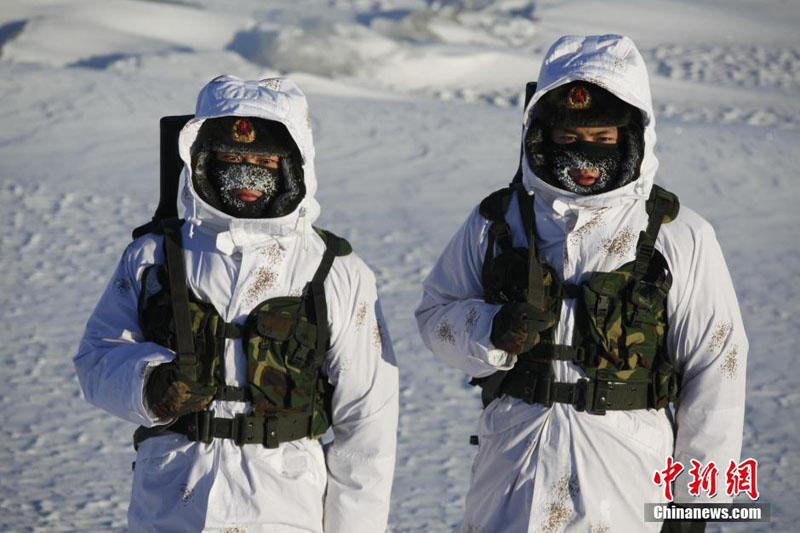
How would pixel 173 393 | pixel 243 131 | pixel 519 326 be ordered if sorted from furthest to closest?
pixel 243 131
pixel 519 326
pixel 173 393

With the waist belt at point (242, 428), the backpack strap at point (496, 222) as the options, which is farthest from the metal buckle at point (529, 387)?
the waist belt at point (242, 428)

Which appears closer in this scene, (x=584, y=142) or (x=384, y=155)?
(x=584, y=142)

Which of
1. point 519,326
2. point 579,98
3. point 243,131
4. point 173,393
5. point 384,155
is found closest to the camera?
point 173,393

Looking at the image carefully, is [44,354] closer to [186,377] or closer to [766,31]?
[186,377]

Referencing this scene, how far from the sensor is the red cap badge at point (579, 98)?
10.1ft

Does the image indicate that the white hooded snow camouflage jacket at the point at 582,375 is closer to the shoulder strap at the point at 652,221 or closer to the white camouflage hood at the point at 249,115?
the shoulder strap at the point at 652,221

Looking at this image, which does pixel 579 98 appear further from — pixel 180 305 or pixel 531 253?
pixel 180 305

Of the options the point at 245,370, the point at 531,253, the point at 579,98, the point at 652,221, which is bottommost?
the point at 245,370

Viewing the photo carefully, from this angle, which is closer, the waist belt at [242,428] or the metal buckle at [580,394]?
the waist belt at [242,428]

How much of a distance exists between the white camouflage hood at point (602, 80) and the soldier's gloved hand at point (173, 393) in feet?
3.57

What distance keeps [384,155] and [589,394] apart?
317 inches

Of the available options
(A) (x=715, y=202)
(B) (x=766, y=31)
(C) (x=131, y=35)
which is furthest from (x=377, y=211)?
(B) (x=766, y=31)

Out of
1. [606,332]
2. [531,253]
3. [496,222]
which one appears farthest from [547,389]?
[496,222]

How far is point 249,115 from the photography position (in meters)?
2.93
